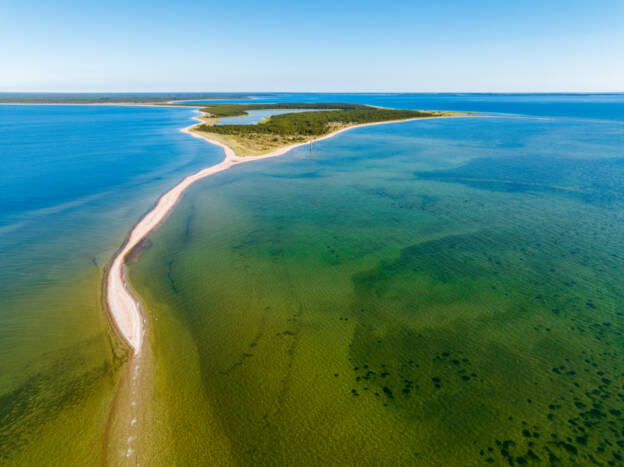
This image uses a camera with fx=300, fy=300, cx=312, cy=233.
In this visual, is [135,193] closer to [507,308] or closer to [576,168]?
[507,308]

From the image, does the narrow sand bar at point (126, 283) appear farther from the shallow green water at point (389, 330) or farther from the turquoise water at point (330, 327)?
the shallow green water at point (389, 330)

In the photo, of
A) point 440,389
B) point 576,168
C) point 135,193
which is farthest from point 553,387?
point 576,168

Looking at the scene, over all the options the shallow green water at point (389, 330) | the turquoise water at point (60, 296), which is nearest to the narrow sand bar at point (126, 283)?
the turquoise water at point (60, 296)

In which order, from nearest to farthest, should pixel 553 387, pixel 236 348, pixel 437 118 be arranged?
pixel 553 387 → pixel 236 348 → pixel 437 118

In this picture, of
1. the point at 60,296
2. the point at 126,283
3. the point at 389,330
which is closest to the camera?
the point at 389,330

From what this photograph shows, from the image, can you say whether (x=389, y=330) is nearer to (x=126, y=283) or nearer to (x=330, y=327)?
(x=330, y=327)

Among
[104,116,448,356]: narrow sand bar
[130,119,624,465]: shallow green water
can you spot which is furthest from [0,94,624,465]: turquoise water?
[104,116,448,356]: narrow sand bar

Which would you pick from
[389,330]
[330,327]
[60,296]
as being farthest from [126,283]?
[389,330]
